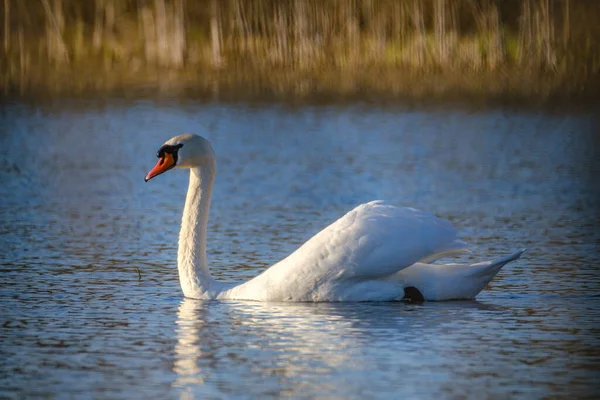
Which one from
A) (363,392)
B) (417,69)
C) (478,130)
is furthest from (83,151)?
(363,392)

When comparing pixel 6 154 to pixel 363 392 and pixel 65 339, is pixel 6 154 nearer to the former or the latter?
pixel 65 339

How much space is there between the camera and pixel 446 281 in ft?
31.0

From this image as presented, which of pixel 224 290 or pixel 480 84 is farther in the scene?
pixel 480 84

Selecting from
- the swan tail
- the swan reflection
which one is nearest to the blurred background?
the swan reflection

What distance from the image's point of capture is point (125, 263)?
11.4 metres

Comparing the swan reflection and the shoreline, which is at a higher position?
the shoreline

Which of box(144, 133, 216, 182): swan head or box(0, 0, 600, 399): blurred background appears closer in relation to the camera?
box(0, 0, 600, 399): blurred background

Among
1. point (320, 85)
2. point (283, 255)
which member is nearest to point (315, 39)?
point (320, 85)

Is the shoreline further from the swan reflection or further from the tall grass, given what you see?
the swan reflection

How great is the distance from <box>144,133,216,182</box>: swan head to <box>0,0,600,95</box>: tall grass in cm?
1788

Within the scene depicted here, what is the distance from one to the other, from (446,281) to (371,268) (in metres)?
0.56

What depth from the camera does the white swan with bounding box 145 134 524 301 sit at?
9211 mm

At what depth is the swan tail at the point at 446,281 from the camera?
9.39 meters

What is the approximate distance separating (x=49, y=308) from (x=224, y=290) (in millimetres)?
1195
